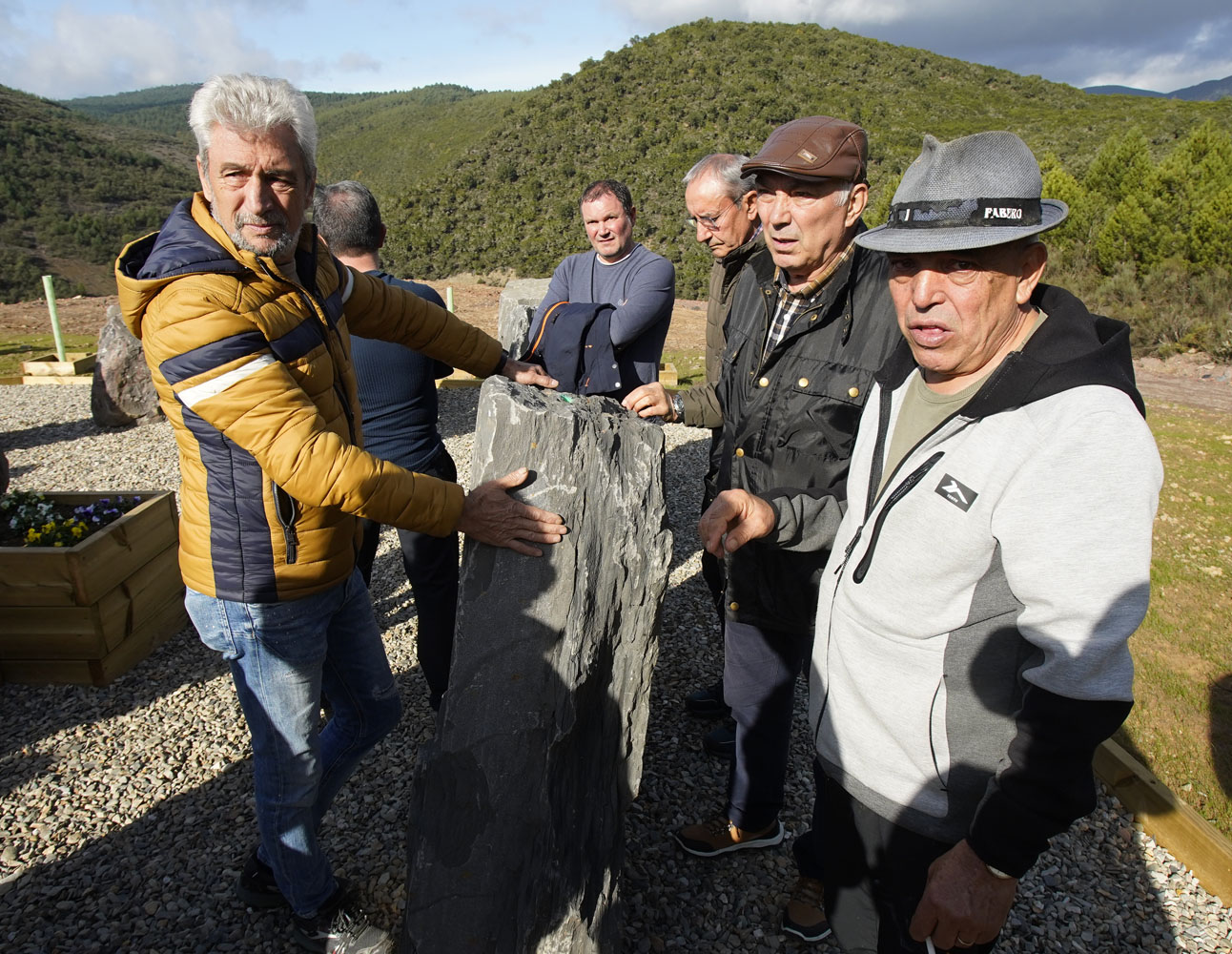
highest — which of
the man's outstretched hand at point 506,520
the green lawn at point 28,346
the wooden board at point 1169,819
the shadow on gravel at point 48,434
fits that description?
the man's outstretched hand at point 506,520

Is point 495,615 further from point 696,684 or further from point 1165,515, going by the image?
point 1165,515

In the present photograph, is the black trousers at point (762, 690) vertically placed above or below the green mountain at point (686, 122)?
below

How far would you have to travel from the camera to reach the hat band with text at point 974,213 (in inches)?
55.7

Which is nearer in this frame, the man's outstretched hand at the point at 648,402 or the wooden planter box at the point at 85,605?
the man's outstretched hand at the point at 648,402

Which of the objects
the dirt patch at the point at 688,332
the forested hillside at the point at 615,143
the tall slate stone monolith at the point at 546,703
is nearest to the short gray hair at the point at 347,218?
the tall slate stone monolith at the point at 546,703

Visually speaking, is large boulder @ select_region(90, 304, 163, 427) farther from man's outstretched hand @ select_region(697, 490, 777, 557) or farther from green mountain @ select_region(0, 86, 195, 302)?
green mountain @ select_region(0, 86, 195, 302)

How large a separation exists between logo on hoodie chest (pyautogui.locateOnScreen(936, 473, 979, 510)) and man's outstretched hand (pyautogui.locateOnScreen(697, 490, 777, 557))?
644 mm

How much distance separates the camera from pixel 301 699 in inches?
82.4

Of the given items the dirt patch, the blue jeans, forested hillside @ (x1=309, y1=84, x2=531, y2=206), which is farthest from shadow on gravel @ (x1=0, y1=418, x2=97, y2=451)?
forested hillside @ (x1=309, y1=84, x2=531, y2=206)

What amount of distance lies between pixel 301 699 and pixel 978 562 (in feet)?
6.01

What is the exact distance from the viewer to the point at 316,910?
7.77 ft

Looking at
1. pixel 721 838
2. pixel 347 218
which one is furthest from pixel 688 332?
pixel 721 838

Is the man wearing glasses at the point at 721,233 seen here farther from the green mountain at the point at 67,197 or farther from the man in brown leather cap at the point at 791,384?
the green mountain at the point at 67,197

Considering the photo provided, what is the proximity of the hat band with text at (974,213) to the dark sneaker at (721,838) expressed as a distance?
2310 millimetres
